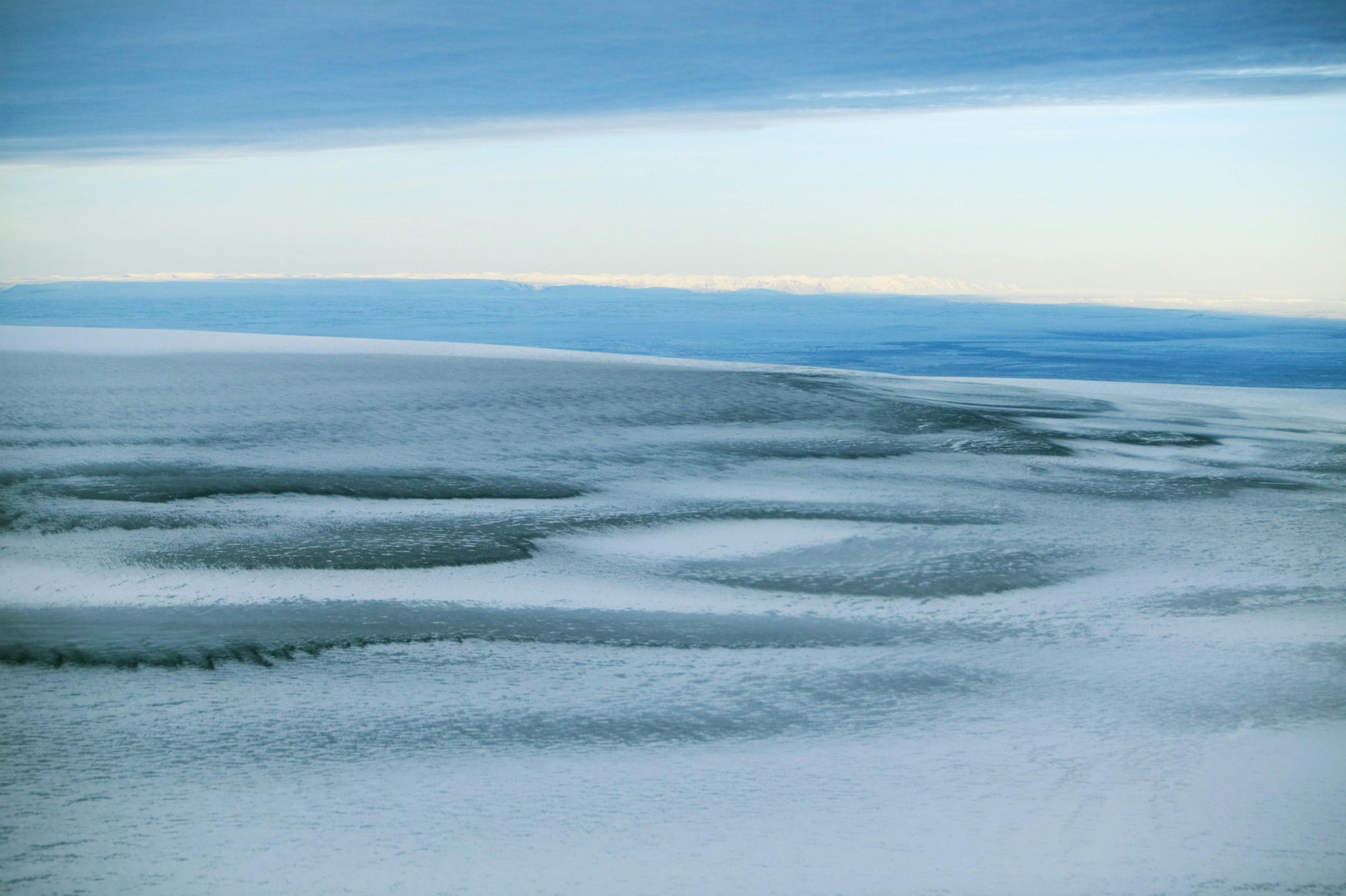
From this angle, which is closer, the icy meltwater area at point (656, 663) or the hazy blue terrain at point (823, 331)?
the icy meltwater area at point (656, 663)

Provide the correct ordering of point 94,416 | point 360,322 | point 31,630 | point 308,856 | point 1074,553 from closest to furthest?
point 308,856
point 31,630
point 1074,553
point 94,416
point 360,322

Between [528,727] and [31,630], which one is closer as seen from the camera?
[528,727]

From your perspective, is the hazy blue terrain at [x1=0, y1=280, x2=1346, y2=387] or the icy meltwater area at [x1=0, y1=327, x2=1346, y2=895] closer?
the icy meltwater area at [x1=0, y1=327, x2=1346, y2=895]

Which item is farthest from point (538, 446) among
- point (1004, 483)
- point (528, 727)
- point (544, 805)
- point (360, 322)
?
point (360, 322)

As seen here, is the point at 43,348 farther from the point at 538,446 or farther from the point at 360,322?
the point at 360,322

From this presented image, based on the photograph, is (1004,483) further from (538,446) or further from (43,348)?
(43,348)

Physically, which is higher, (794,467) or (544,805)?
(794,467)

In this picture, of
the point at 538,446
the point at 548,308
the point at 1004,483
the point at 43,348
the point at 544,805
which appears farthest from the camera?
the point at 548,308

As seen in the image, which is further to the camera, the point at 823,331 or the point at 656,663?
the point at 823,331
